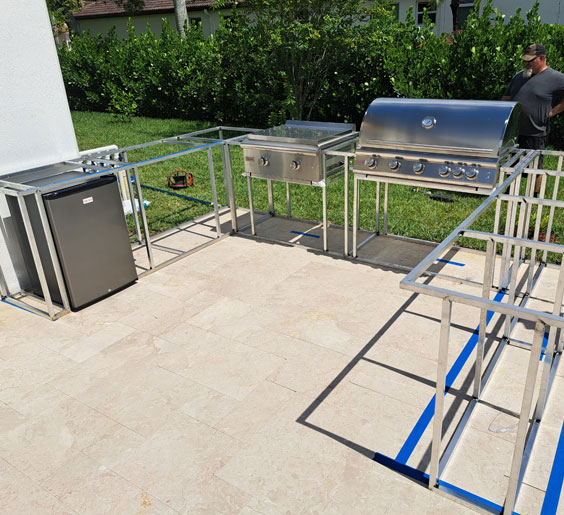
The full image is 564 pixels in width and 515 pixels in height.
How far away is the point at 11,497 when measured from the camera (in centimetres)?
330

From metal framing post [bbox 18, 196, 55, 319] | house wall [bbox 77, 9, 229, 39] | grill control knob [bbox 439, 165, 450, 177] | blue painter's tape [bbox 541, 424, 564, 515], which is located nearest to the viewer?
blue painter's tape [bbox 541, 424, 564, 515]

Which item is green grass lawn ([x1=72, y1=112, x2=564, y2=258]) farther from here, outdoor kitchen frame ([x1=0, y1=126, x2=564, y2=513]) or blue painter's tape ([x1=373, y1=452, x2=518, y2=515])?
blue painter's tape ([x1=373, y1=452, x2=518, y2=515])

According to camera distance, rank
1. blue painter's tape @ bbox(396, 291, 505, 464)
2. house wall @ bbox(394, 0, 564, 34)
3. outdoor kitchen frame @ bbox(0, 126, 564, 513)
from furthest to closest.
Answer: house wall @ bbox(394, 0, 564, 34), blue painter's tape @ bbox(396, 291, 505, 464), outdoor kitchen frame @ bbox(0, 126, 564, 513)

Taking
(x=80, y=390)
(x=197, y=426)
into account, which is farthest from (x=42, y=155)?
(x=197, y=426)

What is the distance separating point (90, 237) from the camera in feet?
17.5

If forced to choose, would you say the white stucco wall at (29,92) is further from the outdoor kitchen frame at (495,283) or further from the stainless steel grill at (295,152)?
the stainless steel grill at (295,152)

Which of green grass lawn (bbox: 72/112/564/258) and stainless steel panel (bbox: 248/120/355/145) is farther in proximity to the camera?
green grass lawn (bbox: 72/112/564/258)

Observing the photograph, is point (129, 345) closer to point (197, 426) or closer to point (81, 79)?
point (197, 426)

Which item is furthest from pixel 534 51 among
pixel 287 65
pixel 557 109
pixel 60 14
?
pixel 60 14

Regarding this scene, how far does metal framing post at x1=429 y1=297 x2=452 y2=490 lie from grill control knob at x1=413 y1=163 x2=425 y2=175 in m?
2.98

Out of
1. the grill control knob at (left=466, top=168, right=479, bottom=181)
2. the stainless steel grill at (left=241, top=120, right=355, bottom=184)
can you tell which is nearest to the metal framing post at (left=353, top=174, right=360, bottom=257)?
the stainless steel grill at (left=241, top=120, right=355, bottom=184)

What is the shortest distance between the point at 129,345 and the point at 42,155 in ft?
8.53

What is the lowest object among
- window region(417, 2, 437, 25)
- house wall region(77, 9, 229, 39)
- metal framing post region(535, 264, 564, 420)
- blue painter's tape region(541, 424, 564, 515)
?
blue painter's tape region(541, 424, 564, 515)

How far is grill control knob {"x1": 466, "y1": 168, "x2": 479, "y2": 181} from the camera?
16.8 ft
